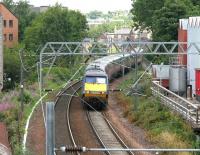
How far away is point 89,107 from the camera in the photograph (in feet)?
111

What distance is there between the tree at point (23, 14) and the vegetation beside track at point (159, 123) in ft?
189

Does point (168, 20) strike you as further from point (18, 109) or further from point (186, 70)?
point (18, 109)

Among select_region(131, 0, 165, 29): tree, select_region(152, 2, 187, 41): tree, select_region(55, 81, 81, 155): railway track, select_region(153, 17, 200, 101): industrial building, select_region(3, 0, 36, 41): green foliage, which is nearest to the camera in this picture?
select_region(55, 81, 81, 155): railway track

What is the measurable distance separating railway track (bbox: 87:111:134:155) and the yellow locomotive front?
0.68m

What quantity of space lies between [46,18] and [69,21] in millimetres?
2925

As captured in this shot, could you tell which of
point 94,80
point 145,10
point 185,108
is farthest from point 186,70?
point 145,10

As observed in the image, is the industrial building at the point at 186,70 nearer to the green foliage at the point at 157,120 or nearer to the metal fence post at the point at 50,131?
the green foliage at the point at 157,120

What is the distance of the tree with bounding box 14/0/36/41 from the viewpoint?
3574 inches

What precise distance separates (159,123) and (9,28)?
57999 millimetres

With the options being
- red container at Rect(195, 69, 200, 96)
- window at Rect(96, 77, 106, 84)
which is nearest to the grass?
window at Rect(96, 77, 106, 84)

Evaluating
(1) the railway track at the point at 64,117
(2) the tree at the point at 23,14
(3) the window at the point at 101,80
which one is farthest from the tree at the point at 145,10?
(3) the window at the point at 101,80

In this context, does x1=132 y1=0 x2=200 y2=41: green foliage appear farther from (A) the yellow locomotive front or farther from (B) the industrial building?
(A) the yellow locomotive front

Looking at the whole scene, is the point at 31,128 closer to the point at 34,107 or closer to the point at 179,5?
the point at 34,107

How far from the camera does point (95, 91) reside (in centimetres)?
3244
